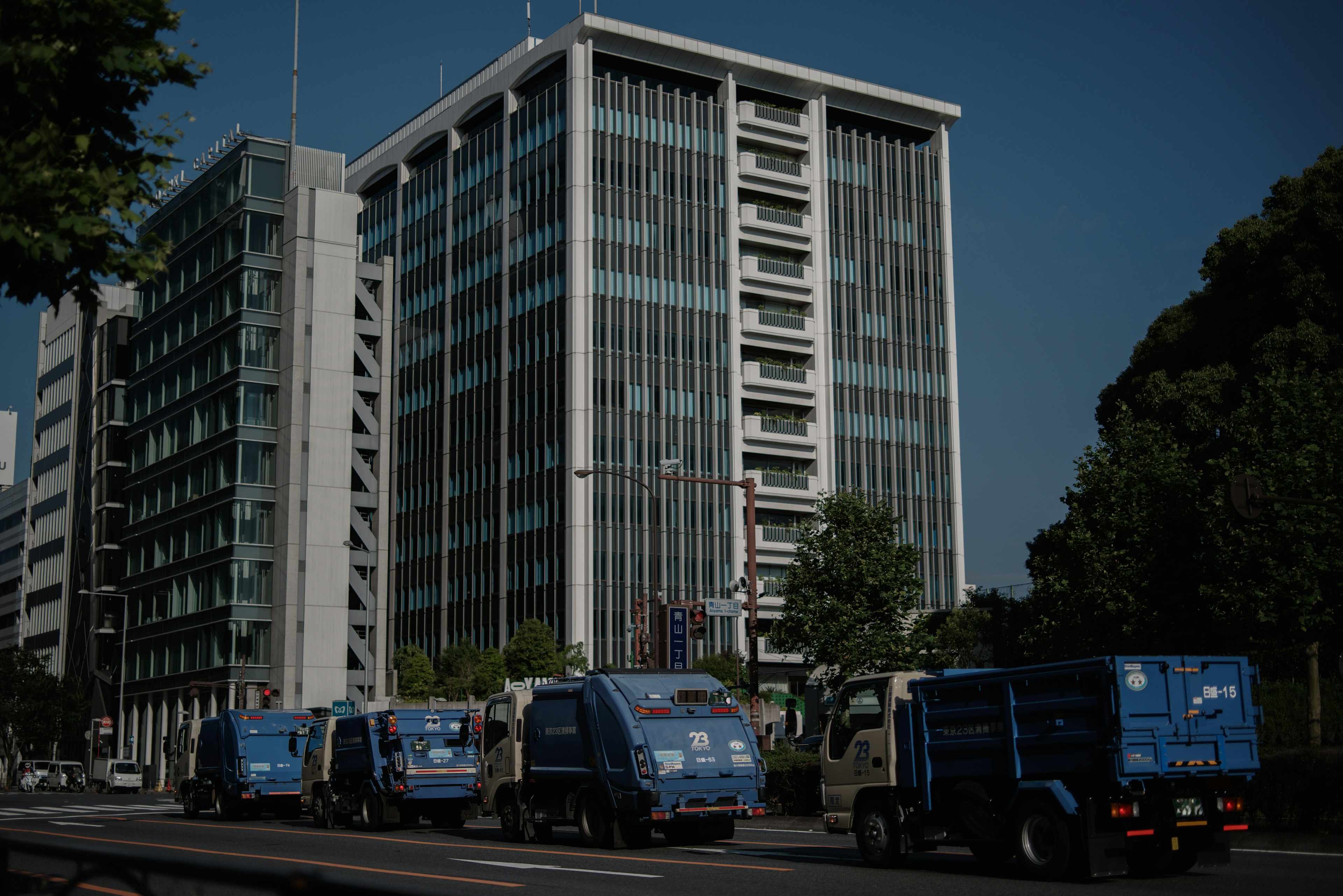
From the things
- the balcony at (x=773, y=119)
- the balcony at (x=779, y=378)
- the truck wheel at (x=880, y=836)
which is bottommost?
A: the truck wheel at (x=880, y=836)

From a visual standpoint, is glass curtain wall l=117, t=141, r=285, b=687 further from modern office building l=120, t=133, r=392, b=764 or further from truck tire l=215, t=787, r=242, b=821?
truck tire l=215, t=787, r=242, b=821

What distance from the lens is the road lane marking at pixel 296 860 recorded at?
55.5ft

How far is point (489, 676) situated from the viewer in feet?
245

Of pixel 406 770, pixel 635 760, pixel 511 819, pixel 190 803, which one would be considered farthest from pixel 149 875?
pixel 190 803

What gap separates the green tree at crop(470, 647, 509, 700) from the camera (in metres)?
73.8

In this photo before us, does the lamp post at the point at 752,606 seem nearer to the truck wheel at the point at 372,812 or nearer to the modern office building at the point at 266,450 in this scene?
the truck wheel at the point at 372,812

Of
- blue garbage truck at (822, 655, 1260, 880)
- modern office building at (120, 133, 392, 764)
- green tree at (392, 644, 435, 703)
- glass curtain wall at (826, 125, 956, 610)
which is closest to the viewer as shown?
blue garbage truck at (822, 655, 1260, 880)

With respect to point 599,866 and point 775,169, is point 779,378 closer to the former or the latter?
point 775,169

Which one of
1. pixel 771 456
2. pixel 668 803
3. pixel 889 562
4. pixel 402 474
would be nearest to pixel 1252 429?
pixel 889 562

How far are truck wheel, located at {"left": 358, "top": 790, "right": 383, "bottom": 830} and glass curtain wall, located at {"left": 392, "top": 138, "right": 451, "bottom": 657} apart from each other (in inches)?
2556

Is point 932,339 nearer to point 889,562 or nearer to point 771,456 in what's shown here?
point 771,456

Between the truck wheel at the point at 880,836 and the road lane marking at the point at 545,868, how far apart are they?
2.92 metres

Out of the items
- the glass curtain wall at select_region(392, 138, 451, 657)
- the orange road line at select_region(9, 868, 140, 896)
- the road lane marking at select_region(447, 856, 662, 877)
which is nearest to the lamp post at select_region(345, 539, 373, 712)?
the glass curtain wall at select_region(392, 138, 451, 657)

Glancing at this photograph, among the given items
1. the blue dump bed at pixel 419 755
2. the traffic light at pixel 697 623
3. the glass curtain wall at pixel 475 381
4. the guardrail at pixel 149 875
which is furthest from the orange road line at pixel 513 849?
the glass curtain wall at pixel 475 381
